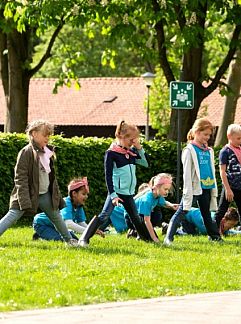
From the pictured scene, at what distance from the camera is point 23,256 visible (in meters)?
12.4

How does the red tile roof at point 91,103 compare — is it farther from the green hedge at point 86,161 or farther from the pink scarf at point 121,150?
the pink scarf at point 121,150

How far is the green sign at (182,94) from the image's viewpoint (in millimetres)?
19531

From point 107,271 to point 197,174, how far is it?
396cm

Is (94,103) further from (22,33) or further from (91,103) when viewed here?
(22,33)

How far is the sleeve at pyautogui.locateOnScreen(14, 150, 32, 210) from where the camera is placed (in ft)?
44.4

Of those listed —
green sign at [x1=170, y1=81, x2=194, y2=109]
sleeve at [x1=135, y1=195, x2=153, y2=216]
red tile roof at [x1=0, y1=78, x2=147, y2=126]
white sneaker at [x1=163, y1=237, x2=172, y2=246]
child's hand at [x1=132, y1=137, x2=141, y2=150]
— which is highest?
green sign at [x1=170, y1=81, x2=194, y2=109]

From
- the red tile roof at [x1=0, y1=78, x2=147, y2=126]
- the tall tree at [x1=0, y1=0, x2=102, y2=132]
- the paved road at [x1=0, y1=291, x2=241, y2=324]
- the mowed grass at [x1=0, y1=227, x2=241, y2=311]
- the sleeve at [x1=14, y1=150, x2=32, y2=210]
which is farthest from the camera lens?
the red tile roof at [x1=0, y1=78, x2=147, y2=126]

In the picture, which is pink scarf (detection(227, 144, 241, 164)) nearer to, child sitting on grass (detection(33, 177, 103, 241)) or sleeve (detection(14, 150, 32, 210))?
child sitting on grass (detection(33, 177, 103, 241))

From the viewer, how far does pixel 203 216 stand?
1527 cm

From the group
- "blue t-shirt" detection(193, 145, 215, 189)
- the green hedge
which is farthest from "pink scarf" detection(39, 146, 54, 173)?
the green hedge

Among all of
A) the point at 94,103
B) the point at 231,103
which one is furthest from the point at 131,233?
the point at 94,103

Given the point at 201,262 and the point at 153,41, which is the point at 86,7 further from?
the point at 201,262

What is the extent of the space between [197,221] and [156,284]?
22.4ft

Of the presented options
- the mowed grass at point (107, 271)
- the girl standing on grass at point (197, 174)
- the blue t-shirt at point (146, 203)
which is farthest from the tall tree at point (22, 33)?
the mowed grass at point (107, 271)
